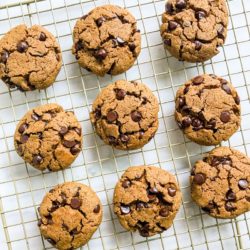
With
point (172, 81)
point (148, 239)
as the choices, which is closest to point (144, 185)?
point (148, 239)

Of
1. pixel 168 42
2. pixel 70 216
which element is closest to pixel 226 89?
pixel 168 42

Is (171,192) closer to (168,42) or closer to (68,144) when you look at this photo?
(68,144)

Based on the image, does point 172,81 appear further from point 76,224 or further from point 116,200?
point 76,224

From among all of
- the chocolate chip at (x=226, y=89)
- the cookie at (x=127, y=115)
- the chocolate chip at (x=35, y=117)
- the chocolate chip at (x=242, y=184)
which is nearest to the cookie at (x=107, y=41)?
the cookie at (x=127, y=115)

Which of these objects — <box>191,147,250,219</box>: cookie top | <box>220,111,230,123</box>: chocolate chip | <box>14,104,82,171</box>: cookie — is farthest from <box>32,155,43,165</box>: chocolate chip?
<box>220,111,230,123</box>: chocolate chip

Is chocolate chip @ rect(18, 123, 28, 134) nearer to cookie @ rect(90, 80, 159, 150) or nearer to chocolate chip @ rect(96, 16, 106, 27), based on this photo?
cookie @ rect(90, 80, 159, 150)

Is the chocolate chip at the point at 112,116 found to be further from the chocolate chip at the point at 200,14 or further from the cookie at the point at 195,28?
the chocolate chip at the point at 200,14
